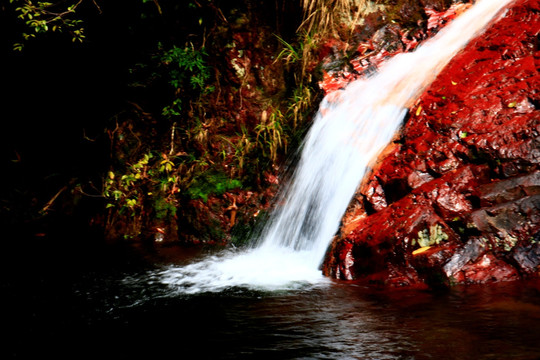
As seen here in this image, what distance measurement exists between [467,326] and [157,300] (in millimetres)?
2387

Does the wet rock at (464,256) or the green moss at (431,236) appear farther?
the green moss at (431,236)

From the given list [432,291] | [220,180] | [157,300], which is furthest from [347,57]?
[157,300]

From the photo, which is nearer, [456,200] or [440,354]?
[440,354]

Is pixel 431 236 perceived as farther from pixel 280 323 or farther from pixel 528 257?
pixel 280 323

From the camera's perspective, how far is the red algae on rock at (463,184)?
285 cm

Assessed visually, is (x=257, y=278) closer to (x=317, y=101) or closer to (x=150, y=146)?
(x=317, y=101)

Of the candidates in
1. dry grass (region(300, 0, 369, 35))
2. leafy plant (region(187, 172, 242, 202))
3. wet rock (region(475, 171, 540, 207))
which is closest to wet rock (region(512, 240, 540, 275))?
wet rock (region(475, 171, 540, 207))

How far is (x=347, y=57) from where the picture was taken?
5.68m

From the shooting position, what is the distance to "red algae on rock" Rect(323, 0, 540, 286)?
285 cm

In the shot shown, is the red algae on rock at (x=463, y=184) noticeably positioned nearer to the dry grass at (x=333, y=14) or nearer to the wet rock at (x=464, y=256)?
the wet rock at (x=464, y=256)

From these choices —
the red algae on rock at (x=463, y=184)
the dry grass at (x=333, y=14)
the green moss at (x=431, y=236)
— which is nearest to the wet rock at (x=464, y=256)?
the red algae on rock at (x=463, y=184)

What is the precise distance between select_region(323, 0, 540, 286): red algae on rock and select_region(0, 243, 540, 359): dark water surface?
0.75ft

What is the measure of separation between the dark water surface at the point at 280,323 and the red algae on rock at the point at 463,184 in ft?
0.75

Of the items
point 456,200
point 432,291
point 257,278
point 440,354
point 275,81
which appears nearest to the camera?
point 440,354
